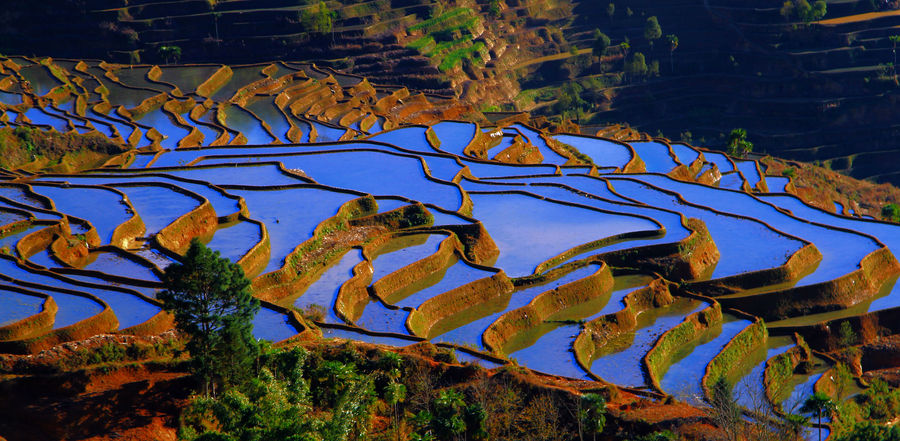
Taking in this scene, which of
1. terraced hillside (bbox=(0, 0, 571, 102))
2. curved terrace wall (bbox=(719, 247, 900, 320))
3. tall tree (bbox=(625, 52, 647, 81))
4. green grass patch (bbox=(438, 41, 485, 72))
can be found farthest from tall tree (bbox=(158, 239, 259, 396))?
tall tree (bbox=(625, 52, 647, 81))

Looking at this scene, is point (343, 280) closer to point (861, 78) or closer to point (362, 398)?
point (362, 398)

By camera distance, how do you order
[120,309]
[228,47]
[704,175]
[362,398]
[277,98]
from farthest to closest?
[228,47], [277,98], [704,175], [120,309], [362,398]

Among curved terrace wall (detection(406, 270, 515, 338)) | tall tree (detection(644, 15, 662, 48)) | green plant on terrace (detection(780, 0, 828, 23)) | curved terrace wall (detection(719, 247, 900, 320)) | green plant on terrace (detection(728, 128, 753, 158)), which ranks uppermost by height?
green plant on terrace (detection(780, 0, 828, 23))

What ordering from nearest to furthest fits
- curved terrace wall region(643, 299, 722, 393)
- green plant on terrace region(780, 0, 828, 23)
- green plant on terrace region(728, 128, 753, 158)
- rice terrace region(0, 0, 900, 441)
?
rice terrace region(0, 0, 900, 441) → curved terrace wall region(643, 299, 722, 393) → green plant on terrace region(728, 128, 753, 158) → green plant on terrace region(780, 0, 828, 23)

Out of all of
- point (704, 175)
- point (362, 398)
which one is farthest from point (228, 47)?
point (362, 398)

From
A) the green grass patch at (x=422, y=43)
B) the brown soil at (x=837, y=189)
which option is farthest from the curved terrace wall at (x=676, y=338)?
the green grass patch at (x=422, y=43)

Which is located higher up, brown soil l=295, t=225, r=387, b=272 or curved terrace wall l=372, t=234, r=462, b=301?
brown soil l=295, t=225, r=387, b=272

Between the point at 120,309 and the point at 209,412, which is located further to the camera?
the point at 120,309

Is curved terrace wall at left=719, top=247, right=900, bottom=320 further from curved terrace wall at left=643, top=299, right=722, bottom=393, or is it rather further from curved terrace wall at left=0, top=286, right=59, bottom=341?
curved terrace wall at left=0, top=286, right=59, bottom=341
